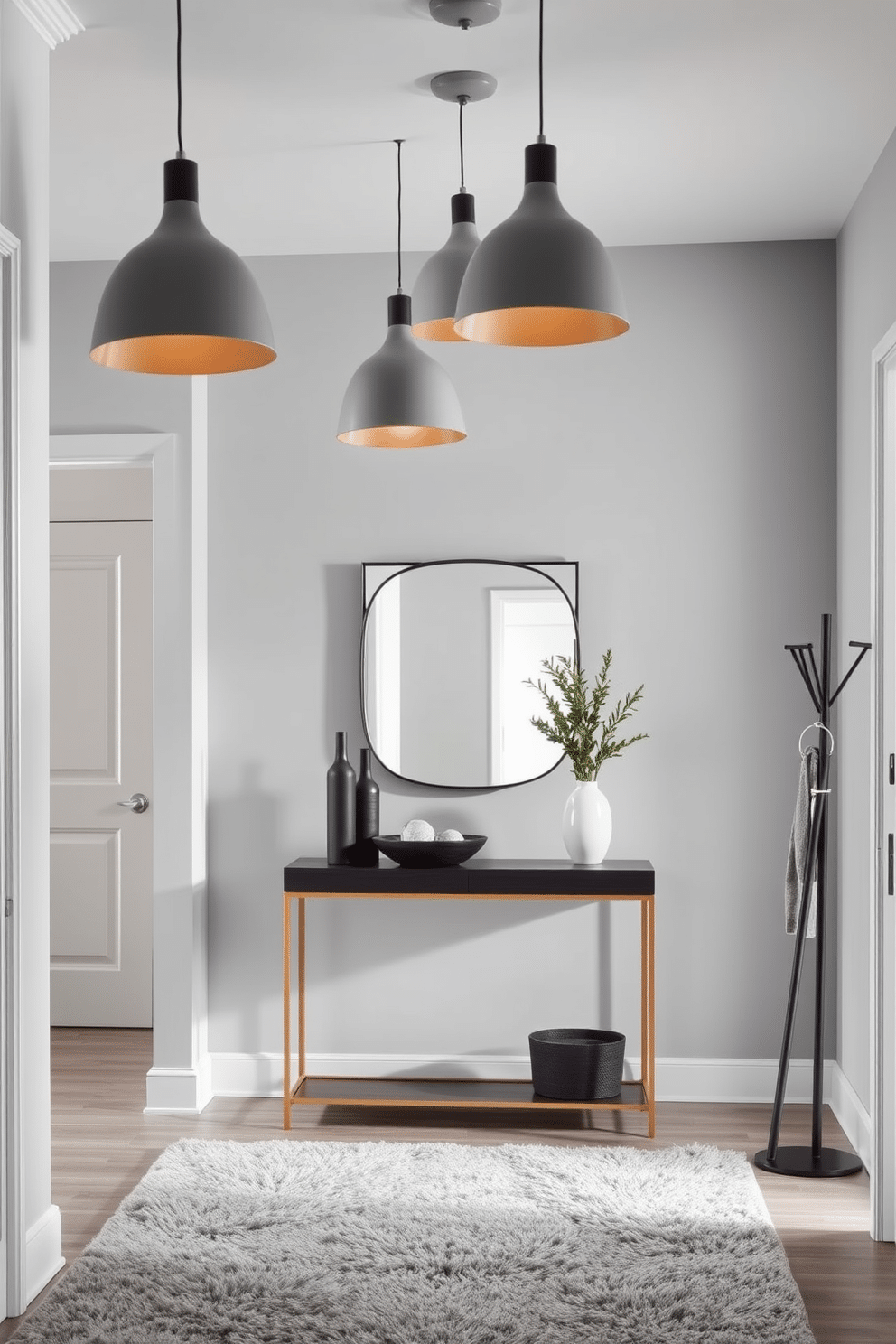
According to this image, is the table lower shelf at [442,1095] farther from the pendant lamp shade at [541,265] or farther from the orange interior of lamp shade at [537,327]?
the pendant lamp shade at [541,265]

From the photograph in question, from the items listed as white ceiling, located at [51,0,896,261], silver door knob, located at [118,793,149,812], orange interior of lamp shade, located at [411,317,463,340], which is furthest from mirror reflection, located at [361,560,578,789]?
orange interior of lamp shade, located at [411,317,463,340]

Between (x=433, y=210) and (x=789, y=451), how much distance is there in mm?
1413

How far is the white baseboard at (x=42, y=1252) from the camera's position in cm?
287

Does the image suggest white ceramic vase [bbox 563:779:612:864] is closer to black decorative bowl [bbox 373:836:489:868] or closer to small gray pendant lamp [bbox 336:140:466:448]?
black decorative bowl [bbox 373:836:489:868]

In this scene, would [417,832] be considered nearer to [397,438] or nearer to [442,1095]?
[442,1095]

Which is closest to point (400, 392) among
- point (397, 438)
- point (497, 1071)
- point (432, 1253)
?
point (397, 438)

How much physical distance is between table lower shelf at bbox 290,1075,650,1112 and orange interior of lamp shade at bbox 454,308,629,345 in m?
2.43

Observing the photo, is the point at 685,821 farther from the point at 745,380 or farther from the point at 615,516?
the point at 745,380

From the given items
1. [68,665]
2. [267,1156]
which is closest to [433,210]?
[68,665]

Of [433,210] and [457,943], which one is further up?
[433,210]

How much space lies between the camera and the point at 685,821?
4402 mm

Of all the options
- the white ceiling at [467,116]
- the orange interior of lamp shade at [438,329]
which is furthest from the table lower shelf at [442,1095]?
the white ceiling at [467,116]

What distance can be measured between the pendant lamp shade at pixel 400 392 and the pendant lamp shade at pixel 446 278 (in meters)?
0.14

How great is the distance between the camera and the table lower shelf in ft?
13.2
